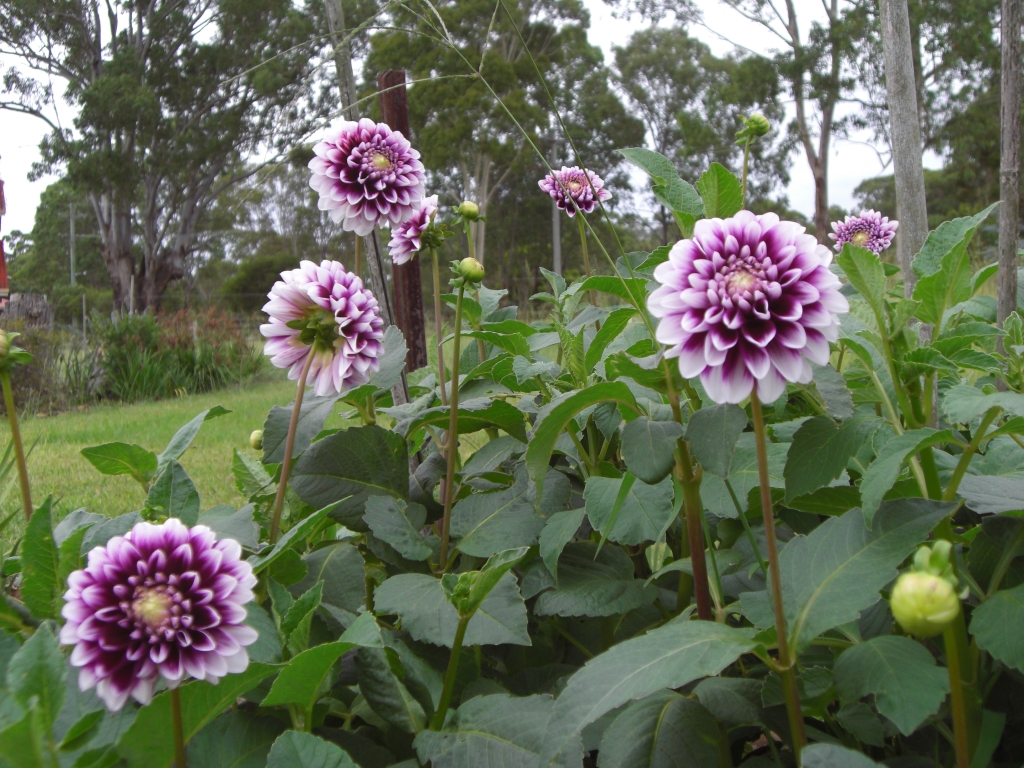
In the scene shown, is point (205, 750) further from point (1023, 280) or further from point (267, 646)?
point (1023, 280)

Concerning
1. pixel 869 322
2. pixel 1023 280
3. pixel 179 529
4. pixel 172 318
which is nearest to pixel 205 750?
pixel 179 529

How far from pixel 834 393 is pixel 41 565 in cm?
76

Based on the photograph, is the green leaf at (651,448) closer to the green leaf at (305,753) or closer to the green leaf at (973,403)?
the green leaf at (973,403)

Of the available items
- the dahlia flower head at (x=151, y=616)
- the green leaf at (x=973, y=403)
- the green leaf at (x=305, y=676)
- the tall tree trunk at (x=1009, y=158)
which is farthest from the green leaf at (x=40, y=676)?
the tall tree trunk at (x=1009, y=158)

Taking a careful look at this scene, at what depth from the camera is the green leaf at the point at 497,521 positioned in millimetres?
886

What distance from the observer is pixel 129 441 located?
516 centimetres

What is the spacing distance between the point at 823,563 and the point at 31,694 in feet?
2.04

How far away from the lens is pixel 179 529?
0.61m

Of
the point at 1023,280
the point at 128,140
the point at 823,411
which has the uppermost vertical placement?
the point at 128,140

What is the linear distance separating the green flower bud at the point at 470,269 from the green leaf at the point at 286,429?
22 cm

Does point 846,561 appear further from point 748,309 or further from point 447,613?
point 447,613

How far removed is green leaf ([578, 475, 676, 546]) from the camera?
79cm

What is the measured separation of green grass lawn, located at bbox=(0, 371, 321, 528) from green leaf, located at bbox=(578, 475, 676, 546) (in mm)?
806

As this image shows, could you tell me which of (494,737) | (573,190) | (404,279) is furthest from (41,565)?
(573,190)
